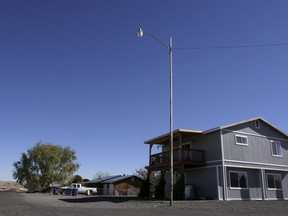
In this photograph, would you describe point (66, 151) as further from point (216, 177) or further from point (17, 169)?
point (216, 177)

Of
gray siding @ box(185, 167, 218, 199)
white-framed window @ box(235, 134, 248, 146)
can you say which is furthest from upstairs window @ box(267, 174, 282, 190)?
gray siding @ box(185, 167, 218, 199)

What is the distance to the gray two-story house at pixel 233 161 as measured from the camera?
26.7 meters

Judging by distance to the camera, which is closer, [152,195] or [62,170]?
[152,195]

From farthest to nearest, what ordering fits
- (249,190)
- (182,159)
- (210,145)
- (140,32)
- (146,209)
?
(210,145) < (249,190) < (182,159) < (140,32) < (146,209)

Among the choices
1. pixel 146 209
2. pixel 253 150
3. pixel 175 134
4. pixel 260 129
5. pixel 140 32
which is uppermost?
pixel 140 32

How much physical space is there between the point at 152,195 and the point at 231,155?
32.0 ft

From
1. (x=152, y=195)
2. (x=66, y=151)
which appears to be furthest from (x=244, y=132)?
(x=66, y=151)

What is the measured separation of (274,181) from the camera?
30.0 m

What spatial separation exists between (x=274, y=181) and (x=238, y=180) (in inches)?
187

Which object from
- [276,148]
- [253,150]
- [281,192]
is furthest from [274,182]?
[253,150]

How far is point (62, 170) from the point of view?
205 feet

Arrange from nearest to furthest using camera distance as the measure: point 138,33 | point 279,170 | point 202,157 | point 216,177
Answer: point 138,33
point 216,177
point 202,157
point 279,170

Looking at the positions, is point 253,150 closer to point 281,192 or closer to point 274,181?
point 274,181

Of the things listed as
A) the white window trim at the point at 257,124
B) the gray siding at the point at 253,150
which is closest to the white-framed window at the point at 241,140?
the gray siding at the point at 253,150
